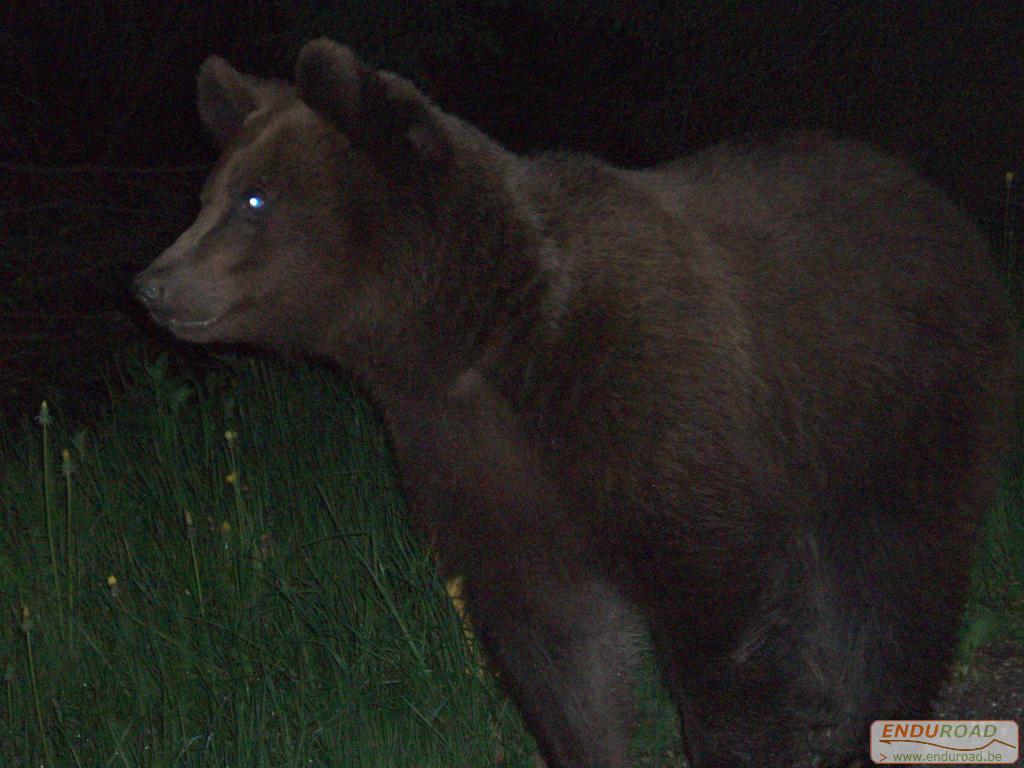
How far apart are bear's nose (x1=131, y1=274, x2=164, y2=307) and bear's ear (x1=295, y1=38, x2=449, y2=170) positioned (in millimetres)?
548

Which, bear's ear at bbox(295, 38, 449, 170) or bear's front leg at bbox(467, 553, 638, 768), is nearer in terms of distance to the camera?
bear's ear at bbox(295, 38, 449, 170)

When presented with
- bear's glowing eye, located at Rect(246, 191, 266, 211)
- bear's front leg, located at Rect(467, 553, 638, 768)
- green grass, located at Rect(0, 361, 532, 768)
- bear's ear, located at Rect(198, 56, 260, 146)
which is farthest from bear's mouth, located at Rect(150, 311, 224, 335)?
bear's front leg, located at Rect(467, 553, 638, 768)

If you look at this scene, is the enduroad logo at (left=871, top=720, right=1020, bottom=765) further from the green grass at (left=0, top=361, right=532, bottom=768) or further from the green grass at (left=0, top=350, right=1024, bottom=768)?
the green grass at (left=0, top=361, right=532, bottom=768)

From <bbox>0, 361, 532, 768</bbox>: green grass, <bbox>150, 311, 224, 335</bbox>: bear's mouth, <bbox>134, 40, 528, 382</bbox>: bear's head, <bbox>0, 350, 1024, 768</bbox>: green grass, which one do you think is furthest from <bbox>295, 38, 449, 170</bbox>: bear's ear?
<bbox>0, 361, 532, 768</bbox>: green grass

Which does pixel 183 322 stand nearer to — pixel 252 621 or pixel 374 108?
pixel 374 108

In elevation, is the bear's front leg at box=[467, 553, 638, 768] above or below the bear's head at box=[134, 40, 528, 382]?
below

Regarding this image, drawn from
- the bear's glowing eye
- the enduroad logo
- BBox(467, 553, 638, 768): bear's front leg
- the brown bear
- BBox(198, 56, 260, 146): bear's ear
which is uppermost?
BBox(198, 56, 260, 146): bear's ear

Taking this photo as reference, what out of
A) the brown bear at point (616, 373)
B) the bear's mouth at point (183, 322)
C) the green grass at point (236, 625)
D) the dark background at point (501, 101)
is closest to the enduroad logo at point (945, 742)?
the brown bear at point (616, 373)

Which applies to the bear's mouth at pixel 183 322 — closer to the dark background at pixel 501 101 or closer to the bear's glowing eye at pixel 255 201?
the bear's glowing eye at pixel 255 201

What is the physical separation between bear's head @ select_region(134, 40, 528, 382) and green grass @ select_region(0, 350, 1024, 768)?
21.3 inches

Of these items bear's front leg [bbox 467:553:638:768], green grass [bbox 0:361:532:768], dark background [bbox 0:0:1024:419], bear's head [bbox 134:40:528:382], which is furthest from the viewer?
dark background [bbox 0:0:1024:419]

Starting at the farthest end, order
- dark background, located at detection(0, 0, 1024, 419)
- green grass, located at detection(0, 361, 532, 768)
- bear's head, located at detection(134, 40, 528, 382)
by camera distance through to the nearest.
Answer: dark background, located at detection(0, 0, 1024, 419), green grass, located at detection(0, 361, 532, 768), bear's head, located at detection(134, 40, 528, 382)

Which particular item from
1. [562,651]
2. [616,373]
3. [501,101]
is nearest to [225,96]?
[616,373]

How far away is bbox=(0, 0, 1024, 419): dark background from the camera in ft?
24.8
